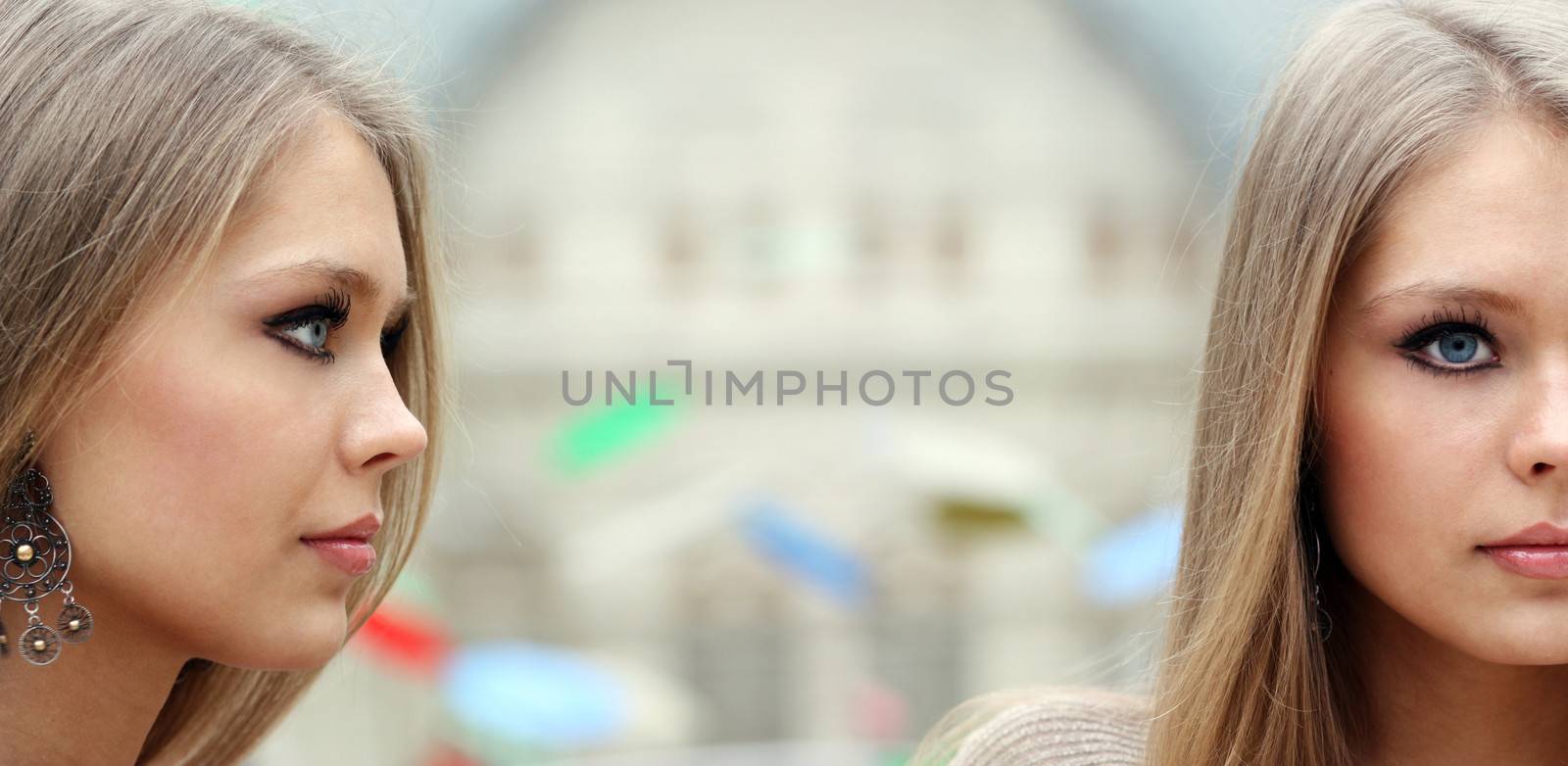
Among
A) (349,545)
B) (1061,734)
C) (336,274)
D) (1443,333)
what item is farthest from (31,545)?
(1443,333)

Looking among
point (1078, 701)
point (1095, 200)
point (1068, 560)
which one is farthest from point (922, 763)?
point (1095, 200)

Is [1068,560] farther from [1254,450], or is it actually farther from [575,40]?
[1254,450]

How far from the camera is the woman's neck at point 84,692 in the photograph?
227 cm

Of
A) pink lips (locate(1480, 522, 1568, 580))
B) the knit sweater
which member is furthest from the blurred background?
pink lips (locate(1480, 522, 1568, 580))

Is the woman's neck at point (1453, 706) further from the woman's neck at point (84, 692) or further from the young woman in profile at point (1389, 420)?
the woman's neck at point (84, 692)

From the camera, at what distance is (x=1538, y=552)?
2266mm

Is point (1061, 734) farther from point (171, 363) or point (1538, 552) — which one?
point (171, 363)

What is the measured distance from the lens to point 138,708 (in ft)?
7.78

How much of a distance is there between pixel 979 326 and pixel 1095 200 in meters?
2.68

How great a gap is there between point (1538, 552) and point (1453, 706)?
1.29ft

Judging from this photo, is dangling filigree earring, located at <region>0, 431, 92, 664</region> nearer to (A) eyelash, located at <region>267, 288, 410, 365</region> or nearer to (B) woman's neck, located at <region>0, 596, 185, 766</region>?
(B) woman's neck, located at <region>0, 596, 185, 766</region>

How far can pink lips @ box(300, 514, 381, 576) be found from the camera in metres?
2.31

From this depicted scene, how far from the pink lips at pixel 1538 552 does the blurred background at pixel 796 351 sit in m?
16.6

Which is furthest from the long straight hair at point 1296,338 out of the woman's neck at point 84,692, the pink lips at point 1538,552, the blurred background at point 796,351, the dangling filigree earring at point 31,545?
the blurred background at point 796,351
